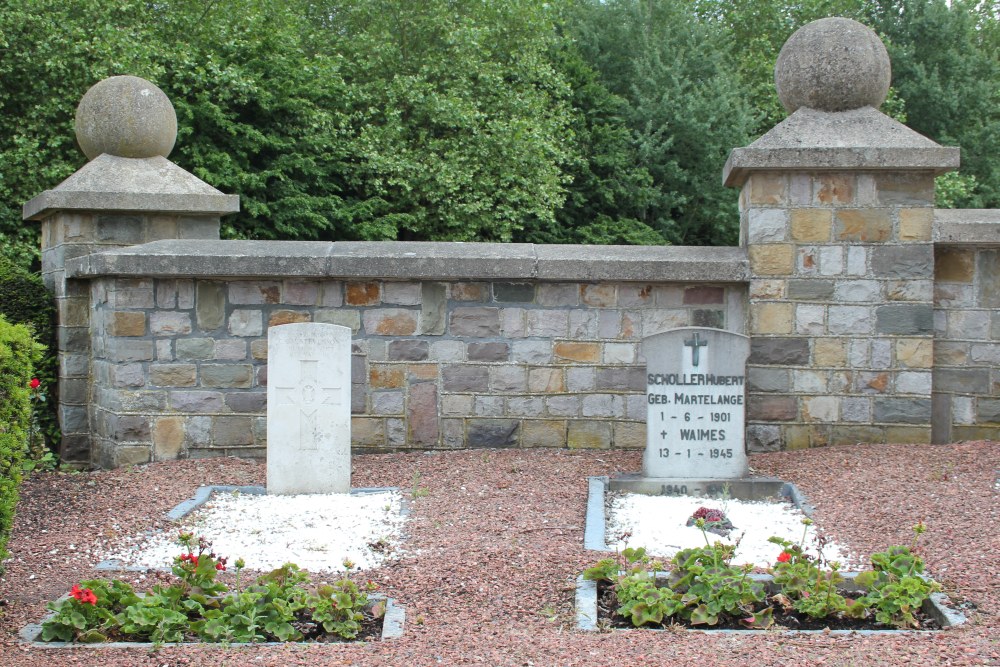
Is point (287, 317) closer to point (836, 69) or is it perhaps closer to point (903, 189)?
point (836, 69)

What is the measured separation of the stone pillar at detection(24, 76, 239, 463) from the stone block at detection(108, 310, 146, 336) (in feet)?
2.33

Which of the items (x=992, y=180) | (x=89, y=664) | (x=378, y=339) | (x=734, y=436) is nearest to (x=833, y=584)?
(x=734, y=436)

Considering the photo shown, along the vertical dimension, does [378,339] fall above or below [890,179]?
below

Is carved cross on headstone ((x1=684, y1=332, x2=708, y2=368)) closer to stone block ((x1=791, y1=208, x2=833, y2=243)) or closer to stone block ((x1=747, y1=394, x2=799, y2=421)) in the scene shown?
stone block ((x1=747, y1=394, x2=799, y2=421))

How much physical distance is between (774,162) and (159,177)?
174 inches

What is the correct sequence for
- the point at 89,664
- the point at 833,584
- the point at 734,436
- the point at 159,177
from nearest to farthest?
the point at 89,664 → the point at 833,584 → the point at 734,436 → the point at 159,177

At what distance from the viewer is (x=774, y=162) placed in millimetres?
6488

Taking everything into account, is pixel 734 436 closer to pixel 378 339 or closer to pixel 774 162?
pixel 774 162

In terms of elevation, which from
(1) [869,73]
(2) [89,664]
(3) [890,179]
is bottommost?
(2) [89,664]

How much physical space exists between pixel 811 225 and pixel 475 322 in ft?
7.58

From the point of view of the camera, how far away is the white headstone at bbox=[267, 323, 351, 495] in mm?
5961

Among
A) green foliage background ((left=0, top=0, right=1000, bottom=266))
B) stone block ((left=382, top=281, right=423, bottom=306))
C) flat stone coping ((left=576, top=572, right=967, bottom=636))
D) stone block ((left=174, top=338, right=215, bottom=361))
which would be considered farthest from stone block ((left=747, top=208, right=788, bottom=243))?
green foliage background ((left=0, top=0, right=1000, bottom=266))

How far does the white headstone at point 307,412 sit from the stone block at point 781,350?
271 cm

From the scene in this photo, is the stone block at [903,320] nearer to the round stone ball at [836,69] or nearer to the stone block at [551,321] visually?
the round stone ball at [836,69]
